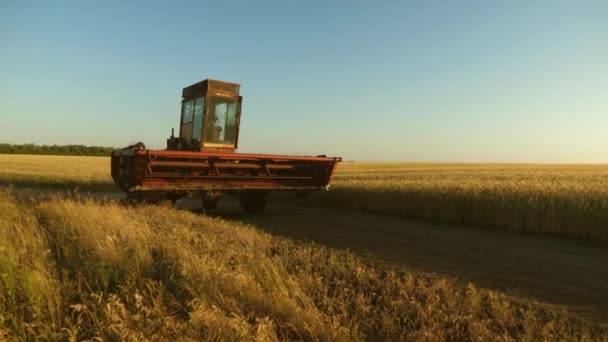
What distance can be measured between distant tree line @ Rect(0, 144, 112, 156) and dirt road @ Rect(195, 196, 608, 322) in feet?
227

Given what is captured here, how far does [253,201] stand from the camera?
471 inches

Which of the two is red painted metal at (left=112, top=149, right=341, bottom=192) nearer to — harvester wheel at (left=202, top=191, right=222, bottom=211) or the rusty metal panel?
harvester wheel at (left=202, top=191, right=222, bottom=211)

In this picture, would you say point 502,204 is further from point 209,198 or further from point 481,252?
point 209,198

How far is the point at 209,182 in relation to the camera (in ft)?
33.2

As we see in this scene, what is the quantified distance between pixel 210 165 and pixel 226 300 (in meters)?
6.89

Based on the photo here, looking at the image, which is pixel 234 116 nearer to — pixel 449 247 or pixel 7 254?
pixel 449 247

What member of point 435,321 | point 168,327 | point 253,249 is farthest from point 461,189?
point 168,327

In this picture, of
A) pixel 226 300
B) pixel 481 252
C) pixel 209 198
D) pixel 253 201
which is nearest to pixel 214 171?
pixel 209 198

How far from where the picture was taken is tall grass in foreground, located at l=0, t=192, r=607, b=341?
3.08 metres

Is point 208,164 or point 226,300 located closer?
point 226,300

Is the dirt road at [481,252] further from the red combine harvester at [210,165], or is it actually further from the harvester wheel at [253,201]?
the red combine harvester at [210,165]

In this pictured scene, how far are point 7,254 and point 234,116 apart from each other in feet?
25.7

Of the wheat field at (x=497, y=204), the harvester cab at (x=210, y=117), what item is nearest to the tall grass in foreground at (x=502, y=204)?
the wheat field at (x=497, y=204)

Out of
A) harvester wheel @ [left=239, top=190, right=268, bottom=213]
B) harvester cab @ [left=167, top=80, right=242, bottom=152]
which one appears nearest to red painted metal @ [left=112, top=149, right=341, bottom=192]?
harvester wheel @ [left=239, top=190, right=268, bottom=213]
